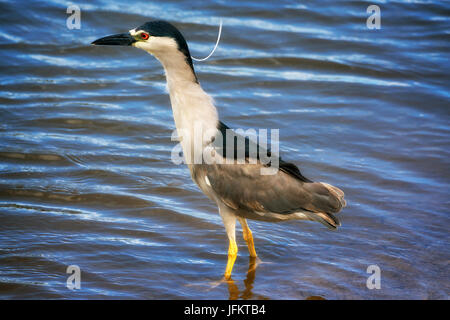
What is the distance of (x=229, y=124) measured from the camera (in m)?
8.49

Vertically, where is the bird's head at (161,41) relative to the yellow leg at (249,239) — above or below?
above

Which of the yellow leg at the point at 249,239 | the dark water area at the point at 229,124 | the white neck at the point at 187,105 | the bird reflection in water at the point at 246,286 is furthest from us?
the yellow leg at the point at 249,239

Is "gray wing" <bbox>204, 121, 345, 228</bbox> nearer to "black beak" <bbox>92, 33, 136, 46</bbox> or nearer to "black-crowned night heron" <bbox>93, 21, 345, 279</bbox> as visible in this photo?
"black-crowned night heron" <bbox>93, 21, 345, 279</bbox>

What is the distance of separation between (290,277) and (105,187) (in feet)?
7.98

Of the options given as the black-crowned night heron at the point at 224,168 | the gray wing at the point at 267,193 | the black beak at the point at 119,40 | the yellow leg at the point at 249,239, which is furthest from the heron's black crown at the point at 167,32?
the yellow leg at the point at 249,239

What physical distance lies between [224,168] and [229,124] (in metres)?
3.19

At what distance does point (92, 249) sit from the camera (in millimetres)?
5793

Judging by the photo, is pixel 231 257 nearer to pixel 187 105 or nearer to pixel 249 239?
pixel 249 239

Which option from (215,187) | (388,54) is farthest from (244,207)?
(388,54)

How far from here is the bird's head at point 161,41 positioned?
5402mm

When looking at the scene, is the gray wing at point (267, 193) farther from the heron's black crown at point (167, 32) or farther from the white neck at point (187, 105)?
the heron's black crown at point (167, 32)

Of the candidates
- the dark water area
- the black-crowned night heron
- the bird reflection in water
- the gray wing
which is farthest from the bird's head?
the bird reflection in water

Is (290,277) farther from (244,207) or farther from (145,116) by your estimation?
(145,116)

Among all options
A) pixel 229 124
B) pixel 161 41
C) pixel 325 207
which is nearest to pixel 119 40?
pixel 161 41
